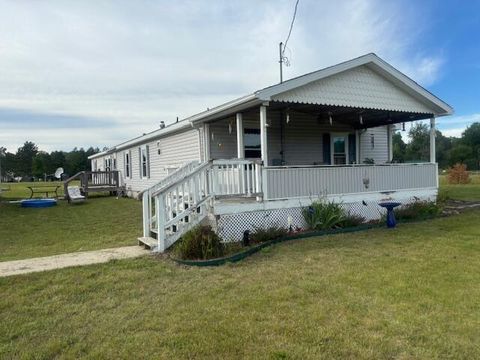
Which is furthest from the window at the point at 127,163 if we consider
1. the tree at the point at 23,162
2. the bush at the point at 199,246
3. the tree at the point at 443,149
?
the tree at the point at 23,162

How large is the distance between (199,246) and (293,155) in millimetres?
6921

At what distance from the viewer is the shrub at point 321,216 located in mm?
8453

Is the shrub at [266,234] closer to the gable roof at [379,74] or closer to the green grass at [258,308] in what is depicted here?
the green grass at [258,308]

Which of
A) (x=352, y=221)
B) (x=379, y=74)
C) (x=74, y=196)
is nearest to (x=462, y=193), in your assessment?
(x=379, y=74)

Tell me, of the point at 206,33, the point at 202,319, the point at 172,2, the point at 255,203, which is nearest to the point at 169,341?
the point at 202,319

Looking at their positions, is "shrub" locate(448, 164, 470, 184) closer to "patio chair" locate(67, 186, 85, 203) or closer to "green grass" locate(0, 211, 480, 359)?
"green grass" locate(0, 211, 480, 359)

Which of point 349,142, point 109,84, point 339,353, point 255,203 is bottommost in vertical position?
point 339,353

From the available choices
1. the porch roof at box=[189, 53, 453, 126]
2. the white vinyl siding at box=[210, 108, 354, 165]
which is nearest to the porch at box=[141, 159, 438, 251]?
the porch roof at box=[189, 53, 453, 126]

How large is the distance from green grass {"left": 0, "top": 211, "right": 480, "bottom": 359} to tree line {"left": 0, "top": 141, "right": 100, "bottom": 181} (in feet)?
228

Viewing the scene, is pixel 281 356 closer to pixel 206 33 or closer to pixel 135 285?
pixel 135 285

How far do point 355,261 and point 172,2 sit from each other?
25.8 feet

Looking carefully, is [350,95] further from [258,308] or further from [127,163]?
[127,163]

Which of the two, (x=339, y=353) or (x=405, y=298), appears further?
(x=405, y=298)

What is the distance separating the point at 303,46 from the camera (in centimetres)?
1324
